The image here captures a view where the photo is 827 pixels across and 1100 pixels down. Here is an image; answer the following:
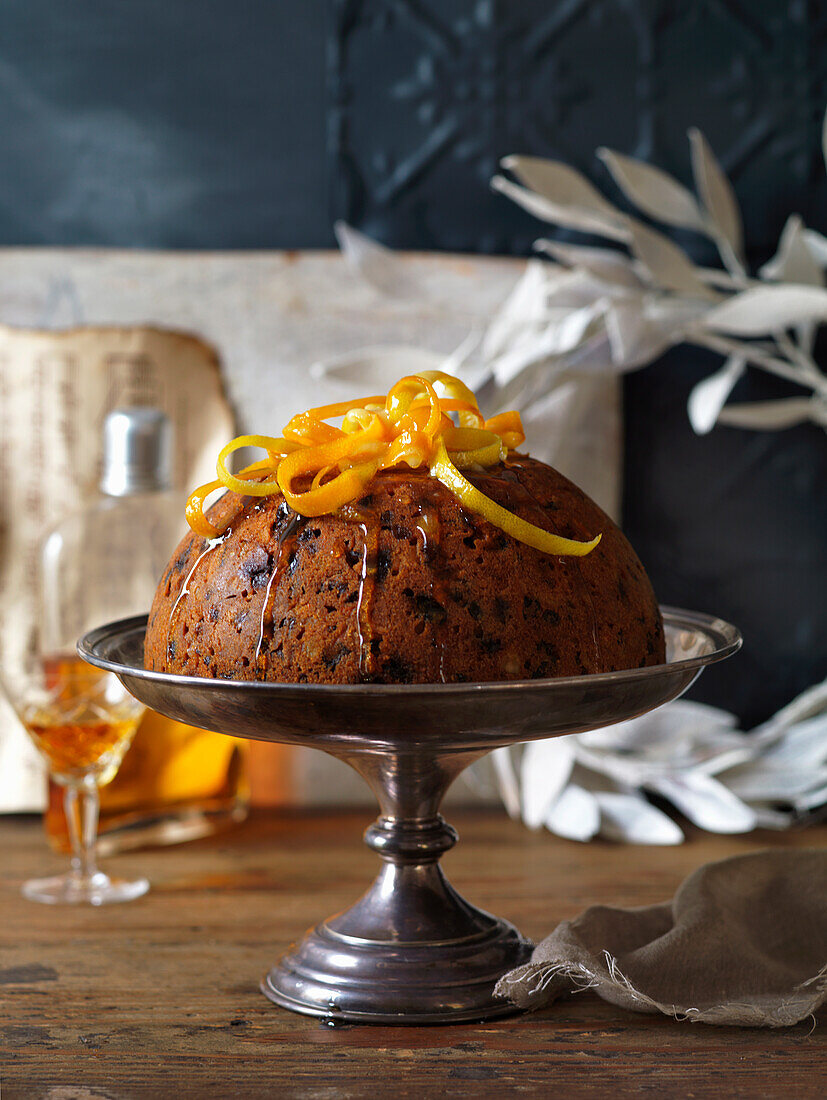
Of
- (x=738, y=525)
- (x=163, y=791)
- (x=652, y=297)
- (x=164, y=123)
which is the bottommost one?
(x=163, y=791)

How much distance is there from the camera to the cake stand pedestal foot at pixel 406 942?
0.71m

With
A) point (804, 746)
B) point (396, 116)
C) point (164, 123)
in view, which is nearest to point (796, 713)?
point (804, 746)

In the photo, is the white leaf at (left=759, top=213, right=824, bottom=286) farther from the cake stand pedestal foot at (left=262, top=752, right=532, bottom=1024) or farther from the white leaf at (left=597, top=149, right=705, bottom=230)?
the cake stand pedestal foot at (left=262, top=752, right=532, bottom=1024)

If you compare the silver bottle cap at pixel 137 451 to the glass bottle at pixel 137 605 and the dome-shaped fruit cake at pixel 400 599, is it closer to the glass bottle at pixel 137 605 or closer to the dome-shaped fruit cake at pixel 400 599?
the glass bottle at pixel 137 605

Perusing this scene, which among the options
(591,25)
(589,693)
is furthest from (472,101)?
(589,693)

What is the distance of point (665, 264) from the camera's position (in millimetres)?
1077

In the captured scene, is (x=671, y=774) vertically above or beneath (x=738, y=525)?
beneath

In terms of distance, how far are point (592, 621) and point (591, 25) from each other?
2.49 ft

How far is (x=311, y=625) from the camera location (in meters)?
0.65

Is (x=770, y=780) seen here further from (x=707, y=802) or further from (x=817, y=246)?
(x=817, y=246)

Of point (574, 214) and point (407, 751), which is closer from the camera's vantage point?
point (407, 751)

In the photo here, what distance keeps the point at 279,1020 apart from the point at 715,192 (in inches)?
30.8

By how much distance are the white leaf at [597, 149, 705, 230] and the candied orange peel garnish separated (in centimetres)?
45

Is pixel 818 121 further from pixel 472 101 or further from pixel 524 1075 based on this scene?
pixel 524 1075
